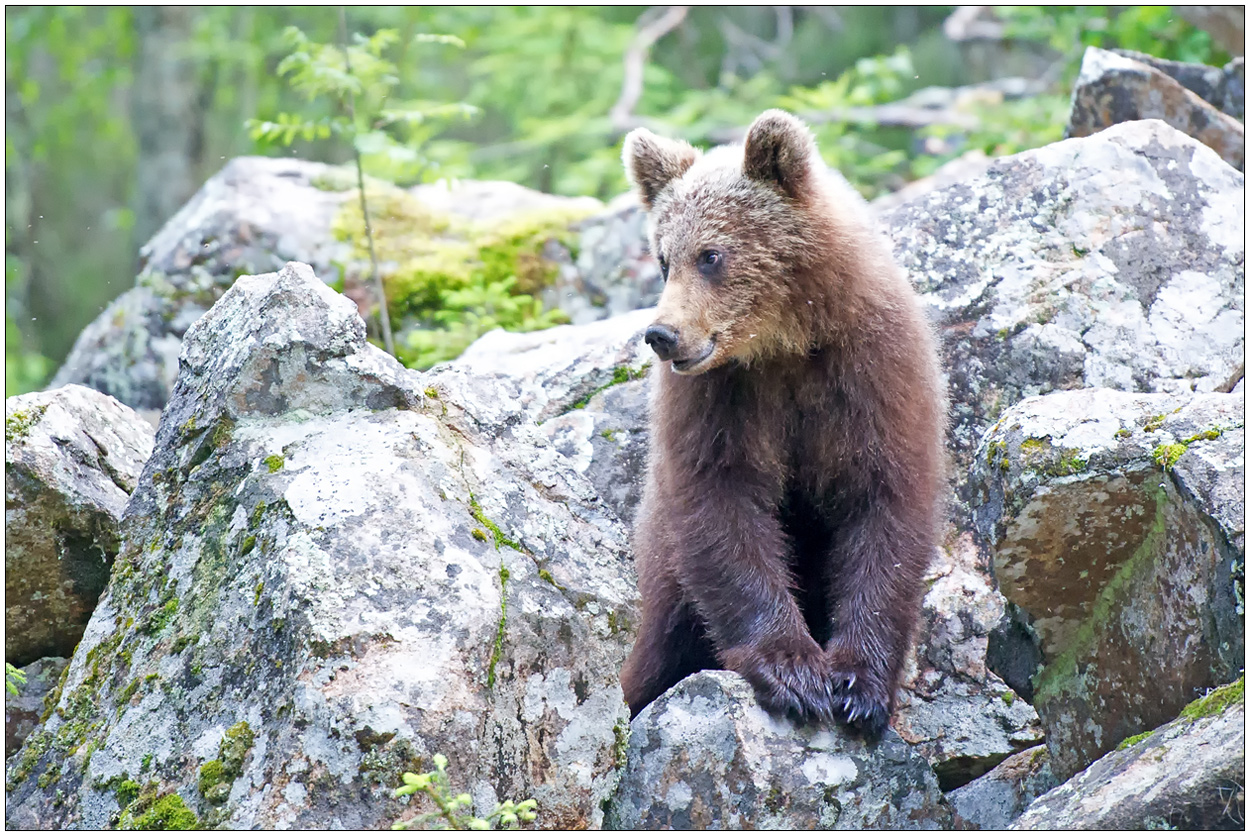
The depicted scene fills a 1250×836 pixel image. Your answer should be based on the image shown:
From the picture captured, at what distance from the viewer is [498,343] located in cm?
733

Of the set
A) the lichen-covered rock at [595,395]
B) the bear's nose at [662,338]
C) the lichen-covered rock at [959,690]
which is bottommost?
the lichen-covered rock at [959,690]

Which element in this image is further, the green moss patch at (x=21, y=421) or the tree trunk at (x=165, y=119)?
the tree trunk at (x=165, y=119)

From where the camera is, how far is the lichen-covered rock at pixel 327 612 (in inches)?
141

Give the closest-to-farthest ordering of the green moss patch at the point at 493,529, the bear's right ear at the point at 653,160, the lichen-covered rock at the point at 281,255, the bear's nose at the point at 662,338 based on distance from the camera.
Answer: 1. the green moss patch at the point at 493,529
2. the bear's nose at the point at 662,338
3. the bear's right ear at the point at 653,160
4. the lichen-covered rock at the point at 281,255

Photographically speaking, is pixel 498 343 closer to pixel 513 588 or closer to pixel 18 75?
pixel 513 588

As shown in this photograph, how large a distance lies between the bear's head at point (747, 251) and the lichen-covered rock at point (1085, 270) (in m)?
1.30

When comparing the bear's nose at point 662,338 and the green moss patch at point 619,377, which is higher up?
the bear's nose at point 662,338

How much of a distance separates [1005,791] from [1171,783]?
1443 millimetres

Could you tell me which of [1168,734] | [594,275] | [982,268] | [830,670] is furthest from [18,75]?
[1168,734]

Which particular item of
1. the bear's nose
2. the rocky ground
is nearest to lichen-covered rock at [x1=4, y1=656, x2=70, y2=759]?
the rocky ground

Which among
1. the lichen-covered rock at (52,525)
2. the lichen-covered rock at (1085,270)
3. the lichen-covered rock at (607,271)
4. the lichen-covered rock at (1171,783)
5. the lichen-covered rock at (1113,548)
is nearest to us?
the lichen-covered rock at (1171,783)

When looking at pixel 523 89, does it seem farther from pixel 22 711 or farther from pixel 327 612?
pixel 327 612

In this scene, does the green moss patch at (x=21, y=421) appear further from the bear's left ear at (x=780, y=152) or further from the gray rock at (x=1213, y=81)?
the gray rock at (x=1213, y=81)

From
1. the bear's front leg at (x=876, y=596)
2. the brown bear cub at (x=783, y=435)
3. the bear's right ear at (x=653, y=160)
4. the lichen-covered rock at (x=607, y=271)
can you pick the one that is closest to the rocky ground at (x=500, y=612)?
the bear's front leg at (x=876, y=596)
